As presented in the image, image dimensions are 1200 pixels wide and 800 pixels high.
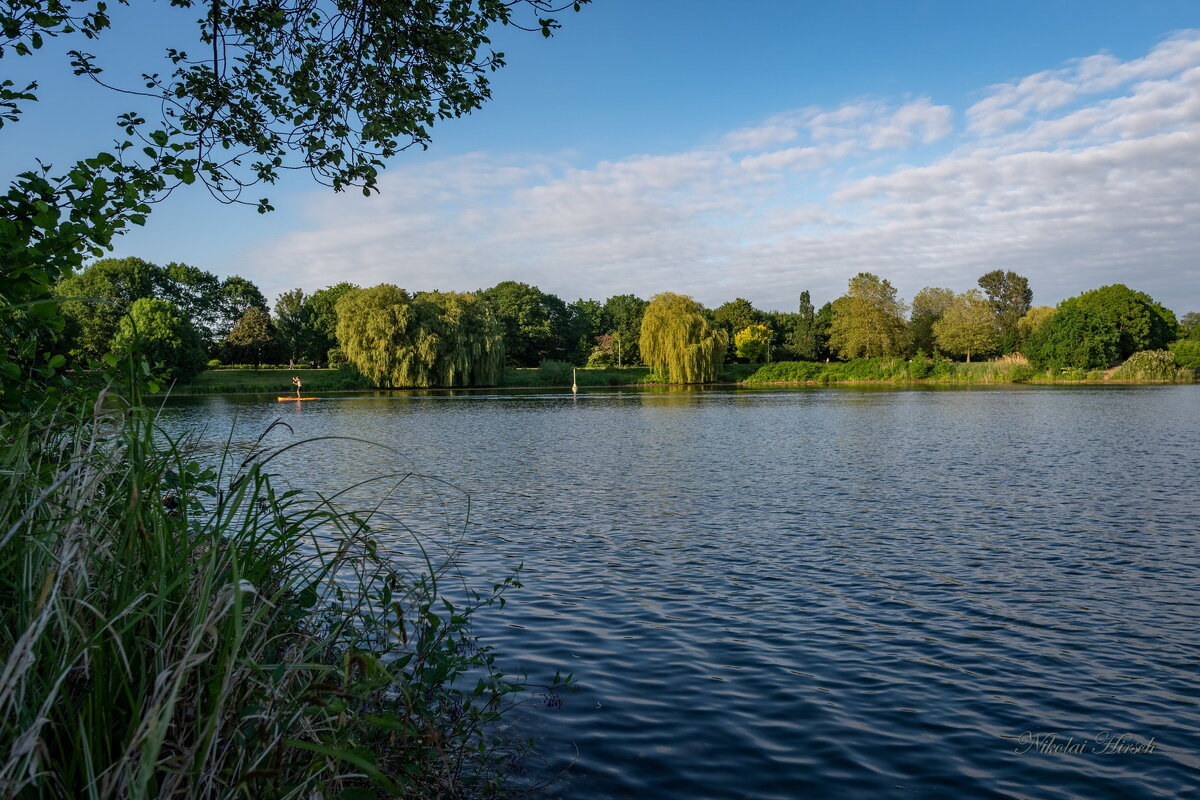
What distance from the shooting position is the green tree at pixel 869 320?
85188 mm

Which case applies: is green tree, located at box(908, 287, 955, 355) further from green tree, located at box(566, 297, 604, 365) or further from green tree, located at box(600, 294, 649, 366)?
green tree, located at box(566, 297, 604, 365)

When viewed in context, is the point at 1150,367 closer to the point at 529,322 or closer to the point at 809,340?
the point at 809,340

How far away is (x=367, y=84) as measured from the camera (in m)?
7.62

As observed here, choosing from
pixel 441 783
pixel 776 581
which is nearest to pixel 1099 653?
pixel 776 581

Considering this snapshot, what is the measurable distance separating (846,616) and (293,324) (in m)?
98.2

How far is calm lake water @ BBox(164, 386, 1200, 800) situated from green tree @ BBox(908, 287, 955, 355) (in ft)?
252

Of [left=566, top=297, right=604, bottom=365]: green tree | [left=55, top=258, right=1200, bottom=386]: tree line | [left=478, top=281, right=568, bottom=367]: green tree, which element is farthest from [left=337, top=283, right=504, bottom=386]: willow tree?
[left=566, top=297, right=604, bottom=365]: green tree

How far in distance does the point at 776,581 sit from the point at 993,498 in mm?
7686

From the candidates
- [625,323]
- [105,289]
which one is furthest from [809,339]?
[105,289]

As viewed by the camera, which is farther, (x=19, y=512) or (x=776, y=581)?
(x=776, y=581)

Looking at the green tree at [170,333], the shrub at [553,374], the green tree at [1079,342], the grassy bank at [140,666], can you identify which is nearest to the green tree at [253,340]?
the green tree at [170,333]

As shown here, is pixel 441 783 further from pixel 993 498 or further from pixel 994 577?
pixel 993 498

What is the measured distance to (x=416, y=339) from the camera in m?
64.1

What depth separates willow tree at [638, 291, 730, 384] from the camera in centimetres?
6994
